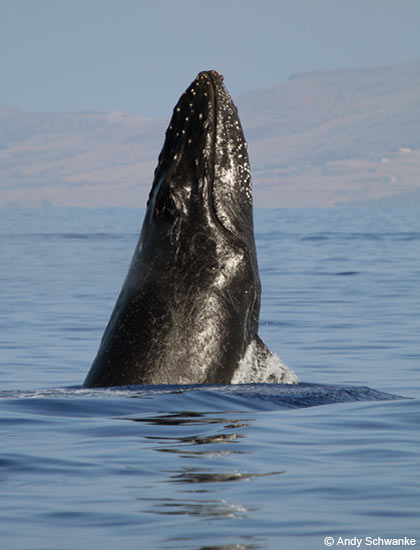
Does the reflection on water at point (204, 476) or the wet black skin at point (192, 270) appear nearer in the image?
the reflection on water at point (204, 476)

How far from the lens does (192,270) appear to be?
9320mm

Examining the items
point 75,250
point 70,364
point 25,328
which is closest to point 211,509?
point 70,364

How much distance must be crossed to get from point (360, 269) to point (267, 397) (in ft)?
94.1

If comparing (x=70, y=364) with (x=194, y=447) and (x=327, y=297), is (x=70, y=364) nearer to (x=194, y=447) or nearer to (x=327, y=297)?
(x=194, y=447)

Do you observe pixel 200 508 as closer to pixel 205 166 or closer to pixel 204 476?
pixel 204 476

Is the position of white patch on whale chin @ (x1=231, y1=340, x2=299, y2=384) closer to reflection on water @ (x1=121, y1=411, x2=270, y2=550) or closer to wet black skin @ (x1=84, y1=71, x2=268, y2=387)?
wet black skin @ (x1=84, y1=71, x2=268, y2=387)

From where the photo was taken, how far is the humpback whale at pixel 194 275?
363 inches

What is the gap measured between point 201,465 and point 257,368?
235 cm

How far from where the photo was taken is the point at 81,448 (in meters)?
8.06

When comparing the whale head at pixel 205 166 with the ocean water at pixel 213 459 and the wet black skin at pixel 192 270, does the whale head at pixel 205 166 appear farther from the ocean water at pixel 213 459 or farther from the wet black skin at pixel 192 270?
the ocean water at pixel 213 459

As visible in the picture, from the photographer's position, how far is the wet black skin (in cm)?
920

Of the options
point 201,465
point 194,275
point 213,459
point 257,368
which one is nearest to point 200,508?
point 201,465
